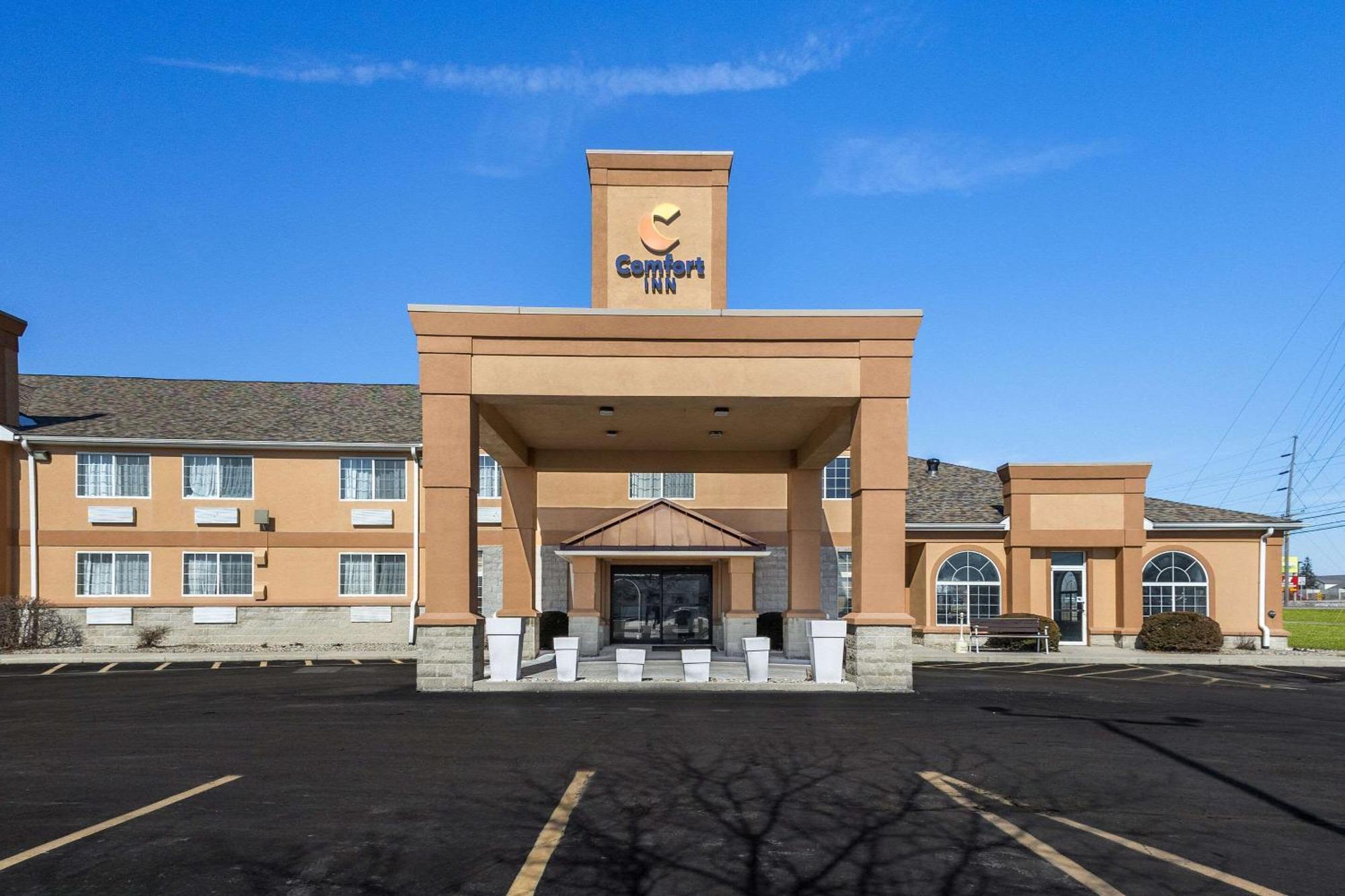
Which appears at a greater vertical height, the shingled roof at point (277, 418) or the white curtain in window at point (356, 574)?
the shingled roof at point (277, 418)

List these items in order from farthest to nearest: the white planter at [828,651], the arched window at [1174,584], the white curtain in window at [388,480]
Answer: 1. the arched window at [1174,584]
2. the white curtain in window at [388,480]
3. the white planter at [828,651]

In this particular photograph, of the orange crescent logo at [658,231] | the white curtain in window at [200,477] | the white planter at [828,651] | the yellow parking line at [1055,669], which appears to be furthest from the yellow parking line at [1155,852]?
the white curtain in window at [200,477]

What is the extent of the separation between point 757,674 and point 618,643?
10.6 metres

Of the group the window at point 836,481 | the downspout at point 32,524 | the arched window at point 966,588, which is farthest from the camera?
the window at point 836,481

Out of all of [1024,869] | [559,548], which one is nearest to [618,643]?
[559,548]

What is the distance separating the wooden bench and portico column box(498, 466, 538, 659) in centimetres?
1288

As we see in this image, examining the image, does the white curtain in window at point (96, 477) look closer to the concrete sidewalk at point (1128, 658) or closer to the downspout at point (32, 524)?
the downspout at point (32, 524)

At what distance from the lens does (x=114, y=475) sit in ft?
100

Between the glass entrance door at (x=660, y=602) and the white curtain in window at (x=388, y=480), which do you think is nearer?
the glass entrance door at (x=660, y=602)

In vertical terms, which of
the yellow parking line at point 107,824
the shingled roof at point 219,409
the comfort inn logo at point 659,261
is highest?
the comfort inn logo at point 659,261

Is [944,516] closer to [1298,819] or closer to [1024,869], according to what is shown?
[1298,819]

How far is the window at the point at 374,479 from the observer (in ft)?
104

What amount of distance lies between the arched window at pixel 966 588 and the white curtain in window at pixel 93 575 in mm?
24606

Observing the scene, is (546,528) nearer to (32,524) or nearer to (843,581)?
(843,581)
